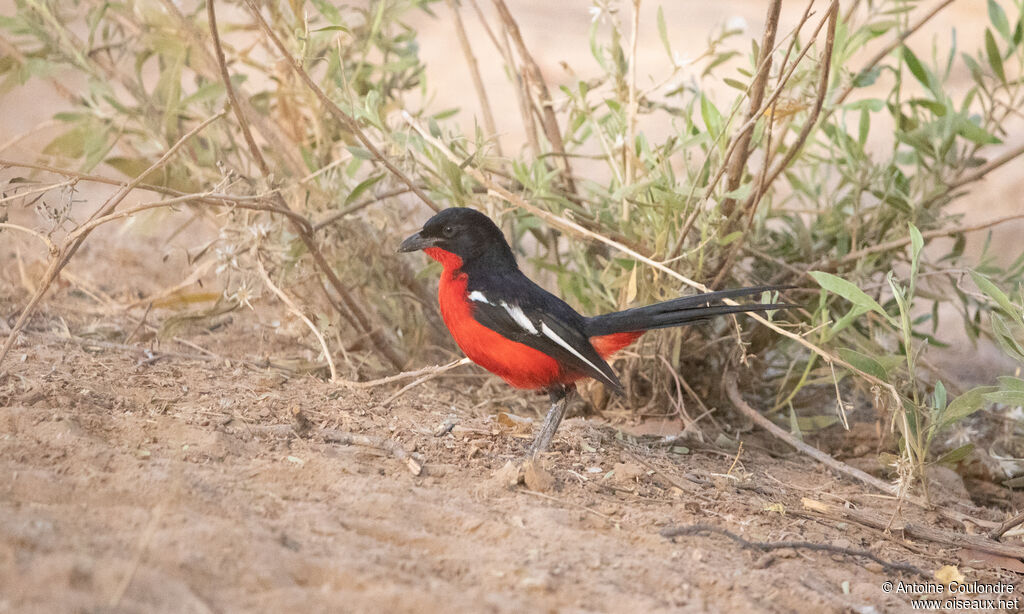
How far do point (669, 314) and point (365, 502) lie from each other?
1354mm

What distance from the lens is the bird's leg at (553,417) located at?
10.1ft

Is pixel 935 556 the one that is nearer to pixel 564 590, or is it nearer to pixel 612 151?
pixel 564 590

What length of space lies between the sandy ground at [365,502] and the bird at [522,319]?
251mm

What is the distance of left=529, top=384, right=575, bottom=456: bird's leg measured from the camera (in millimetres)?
3072

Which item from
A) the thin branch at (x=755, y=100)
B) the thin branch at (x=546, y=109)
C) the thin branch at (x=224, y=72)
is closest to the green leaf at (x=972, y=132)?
the thin branch at (x=755, y=100)

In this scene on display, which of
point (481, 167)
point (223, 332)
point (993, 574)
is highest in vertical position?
point (481, 167)

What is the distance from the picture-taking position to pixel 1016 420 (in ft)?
13.6

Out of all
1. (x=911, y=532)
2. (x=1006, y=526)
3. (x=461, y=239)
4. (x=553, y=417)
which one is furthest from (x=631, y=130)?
(x=1006, y=526)

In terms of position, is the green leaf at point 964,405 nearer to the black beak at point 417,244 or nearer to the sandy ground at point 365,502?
the sandy ground at point 365,502

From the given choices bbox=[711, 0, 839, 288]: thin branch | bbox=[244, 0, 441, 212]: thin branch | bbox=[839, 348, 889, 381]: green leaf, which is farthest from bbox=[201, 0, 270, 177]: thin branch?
bbox=[839, 348, 889, 381]: green leaf

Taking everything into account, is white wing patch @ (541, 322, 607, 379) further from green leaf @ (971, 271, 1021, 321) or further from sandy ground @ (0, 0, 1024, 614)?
green leaf @ (971, 271, 1021, 321)

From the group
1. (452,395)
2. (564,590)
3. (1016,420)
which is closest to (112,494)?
(564,590)

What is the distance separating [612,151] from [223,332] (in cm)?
210

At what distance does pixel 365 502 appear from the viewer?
227 cm
